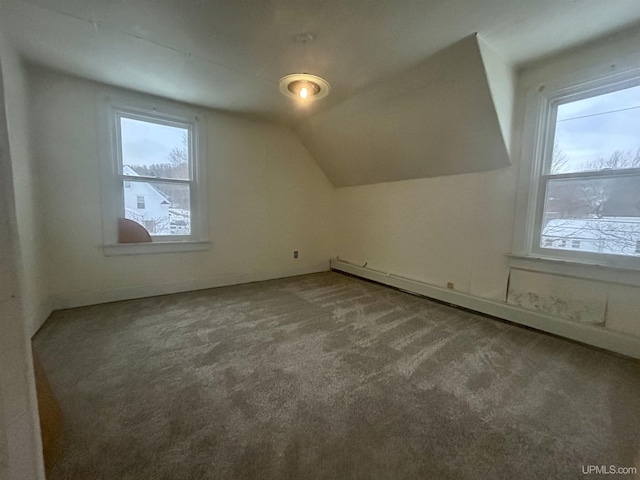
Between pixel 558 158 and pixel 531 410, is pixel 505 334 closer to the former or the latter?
pixel 531 410

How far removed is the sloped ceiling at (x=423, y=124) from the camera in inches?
91.9

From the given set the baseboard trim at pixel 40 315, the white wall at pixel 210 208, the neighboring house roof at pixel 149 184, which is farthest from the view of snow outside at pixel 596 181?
the baseboard trim at pixel 40 315

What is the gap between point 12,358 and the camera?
0.47 metres

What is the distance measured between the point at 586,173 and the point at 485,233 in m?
0.90

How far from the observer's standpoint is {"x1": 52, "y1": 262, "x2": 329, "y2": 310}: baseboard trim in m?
2.83

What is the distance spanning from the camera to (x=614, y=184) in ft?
6.90

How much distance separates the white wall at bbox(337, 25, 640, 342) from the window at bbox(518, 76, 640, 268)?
0.46ft

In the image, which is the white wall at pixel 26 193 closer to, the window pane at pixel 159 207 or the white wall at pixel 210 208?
the white wall at pixel 210 208

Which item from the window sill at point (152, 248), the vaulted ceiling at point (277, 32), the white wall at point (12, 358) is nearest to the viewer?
the white wall at point (12, 358)

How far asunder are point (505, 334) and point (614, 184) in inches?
57.6

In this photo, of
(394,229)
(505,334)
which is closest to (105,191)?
(394,229)

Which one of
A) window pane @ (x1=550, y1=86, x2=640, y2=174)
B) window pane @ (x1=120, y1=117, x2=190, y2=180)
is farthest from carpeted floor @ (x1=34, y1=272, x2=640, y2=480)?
window pane @ (x1=120, y1=117, x2=190, y2=180)

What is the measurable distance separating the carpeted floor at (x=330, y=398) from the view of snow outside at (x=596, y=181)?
2.94 ft

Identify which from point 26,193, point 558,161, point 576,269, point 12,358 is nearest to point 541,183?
point 558,161
